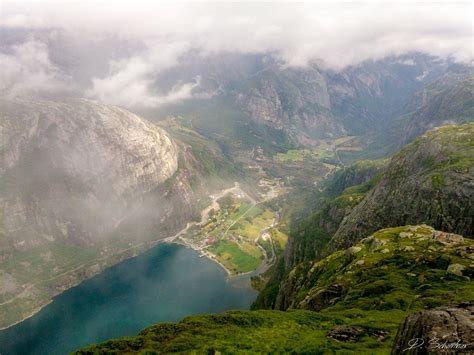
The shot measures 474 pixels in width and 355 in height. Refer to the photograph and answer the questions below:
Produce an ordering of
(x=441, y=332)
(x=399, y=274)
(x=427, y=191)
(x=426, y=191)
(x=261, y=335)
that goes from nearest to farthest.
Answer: (x=441, y=332), (x=261, y=335), (x=399, y=274), (x=427, y=191), (x=426, y=191)

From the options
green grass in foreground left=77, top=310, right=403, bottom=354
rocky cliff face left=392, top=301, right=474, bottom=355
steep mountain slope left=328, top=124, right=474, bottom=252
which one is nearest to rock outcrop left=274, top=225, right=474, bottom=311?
green grass in foreground left=77, top=310, right=403, bottom=354

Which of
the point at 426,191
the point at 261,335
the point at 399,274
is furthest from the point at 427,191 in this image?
the point at 261,335

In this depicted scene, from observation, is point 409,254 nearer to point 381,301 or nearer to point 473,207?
point 381,301

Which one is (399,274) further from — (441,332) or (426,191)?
(441,332)

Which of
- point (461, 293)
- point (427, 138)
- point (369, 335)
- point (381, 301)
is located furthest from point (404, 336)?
point (427, 138)

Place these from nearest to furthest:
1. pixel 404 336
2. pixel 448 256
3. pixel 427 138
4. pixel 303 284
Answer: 1. pixel 404 336
2. pixel 448 256
3. pixel 303 284
4. pixel 427 138
